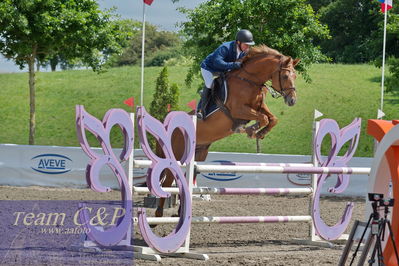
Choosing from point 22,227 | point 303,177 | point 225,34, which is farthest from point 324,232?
point 225,34

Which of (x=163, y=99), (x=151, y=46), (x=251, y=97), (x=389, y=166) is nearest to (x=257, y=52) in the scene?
(x=251, y=97)

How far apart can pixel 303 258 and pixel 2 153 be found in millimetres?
9046

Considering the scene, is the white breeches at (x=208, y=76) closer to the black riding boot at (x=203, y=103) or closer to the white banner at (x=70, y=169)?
the black riding boot at (x=203, y=103)

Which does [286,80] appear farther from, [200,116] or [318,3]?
[318,3]

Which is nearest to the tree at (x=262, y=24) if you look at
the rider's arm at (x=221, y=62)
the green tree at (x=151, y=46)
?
the rider's arm at (x=221, y=62)

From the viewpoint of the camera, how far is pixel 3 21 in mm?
16047

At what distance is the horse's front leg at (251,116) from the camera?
768cm

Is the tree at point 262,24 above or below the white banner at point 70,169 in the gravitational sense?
above

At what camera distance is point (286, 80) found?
763cm

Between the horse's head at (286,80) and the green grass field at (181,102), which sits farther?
the green grass field at (181,102)

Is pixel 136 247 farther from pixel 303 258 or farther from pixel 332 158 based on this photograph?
pixel 332 158

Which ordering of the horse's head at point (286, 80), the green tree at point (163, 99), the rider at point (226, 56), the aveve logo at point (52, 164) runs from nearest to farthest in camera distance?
the horse's head at point (286, 80) < the rider at point (226, 56) < the aveve logo at point (52, 164) < the green tree at point (163, 99)

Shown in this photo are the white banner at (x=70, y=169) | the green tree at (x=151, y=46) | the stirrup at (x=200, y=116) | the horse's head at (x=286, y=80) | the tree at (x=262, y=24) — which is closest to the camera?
the horse's head at (x=286, y=80)

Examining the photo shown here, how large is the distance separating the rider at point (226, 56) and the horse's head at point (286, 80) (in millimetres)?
459
